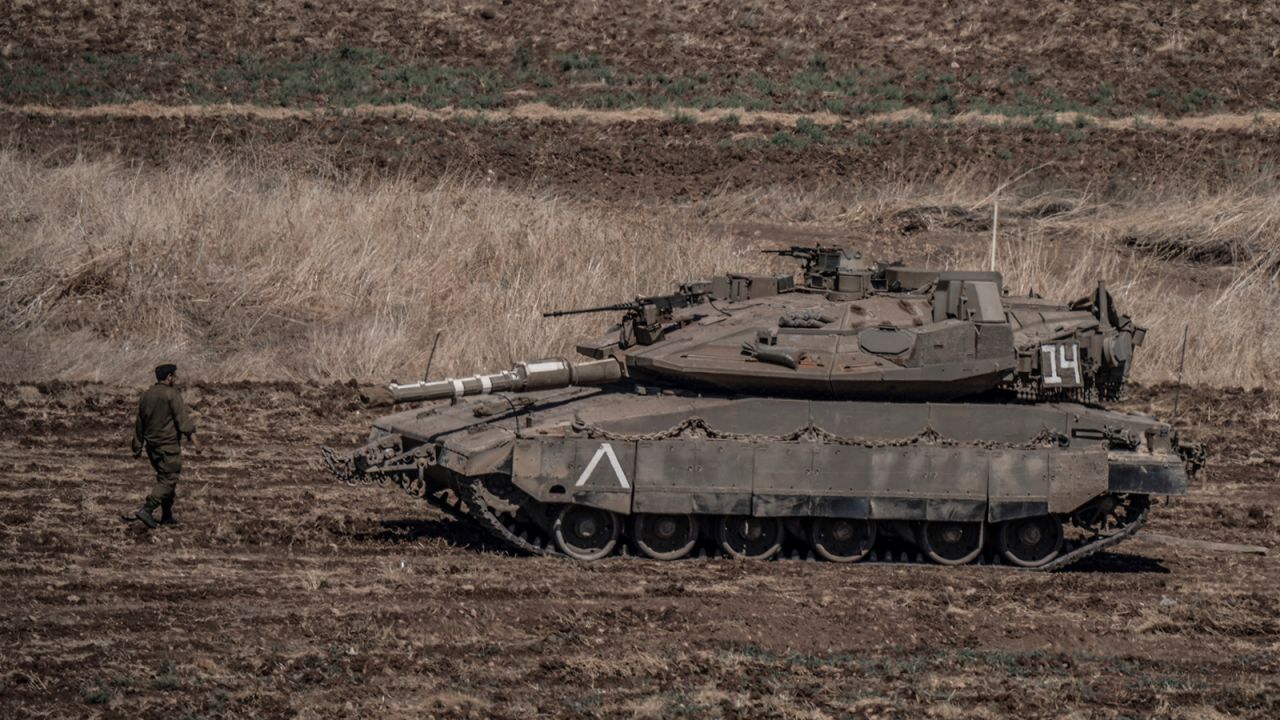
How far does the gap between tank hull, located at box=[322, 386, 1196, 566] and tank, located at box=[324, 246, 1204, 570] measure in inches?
0.6

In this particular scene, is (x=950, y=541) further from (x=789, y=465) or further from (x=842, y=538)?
(x=789, y=465)

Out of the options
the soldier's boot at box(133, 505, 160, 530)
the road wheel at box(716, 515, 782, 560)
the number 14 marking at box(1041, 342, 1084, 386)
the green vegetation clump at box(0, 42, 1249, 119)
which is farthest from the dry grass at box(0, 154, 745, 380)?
the green vegetation clump at box(0, 42, 1249, 119)

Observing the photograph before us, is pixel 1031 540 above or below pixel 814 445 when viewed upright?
below

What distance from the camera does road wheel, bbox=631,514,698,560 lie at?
44.3 ft

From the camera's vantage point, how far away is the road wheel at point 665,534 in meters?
13.5

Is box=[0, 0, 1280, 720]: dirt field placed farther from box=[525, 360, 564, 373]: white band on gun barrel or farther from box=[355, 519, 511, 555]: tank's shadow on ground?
box=[525, 360, 564, 373]: white band on gun barrel

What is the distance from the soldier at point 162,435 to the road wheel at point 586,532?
10.9 ft

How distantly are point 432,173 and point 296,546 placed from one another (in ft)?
64.8

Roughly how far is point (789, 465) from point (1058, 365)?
244 centimetres

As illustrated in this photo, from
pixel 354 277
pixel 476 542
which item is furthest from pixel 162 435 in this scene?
pixel 354 277

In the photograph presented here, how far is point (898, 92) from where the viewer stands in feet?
136

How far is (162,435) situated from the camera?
14.1m

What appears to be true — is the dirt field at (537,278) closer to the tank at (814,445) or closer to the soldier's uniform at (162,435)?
the soldier's uniform at (162,435)

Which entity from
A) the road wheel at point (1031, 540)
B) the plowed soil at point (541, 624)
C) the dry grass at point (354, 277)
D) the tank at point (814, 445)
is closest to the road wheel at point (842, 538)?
the tank at point (814, 445)
